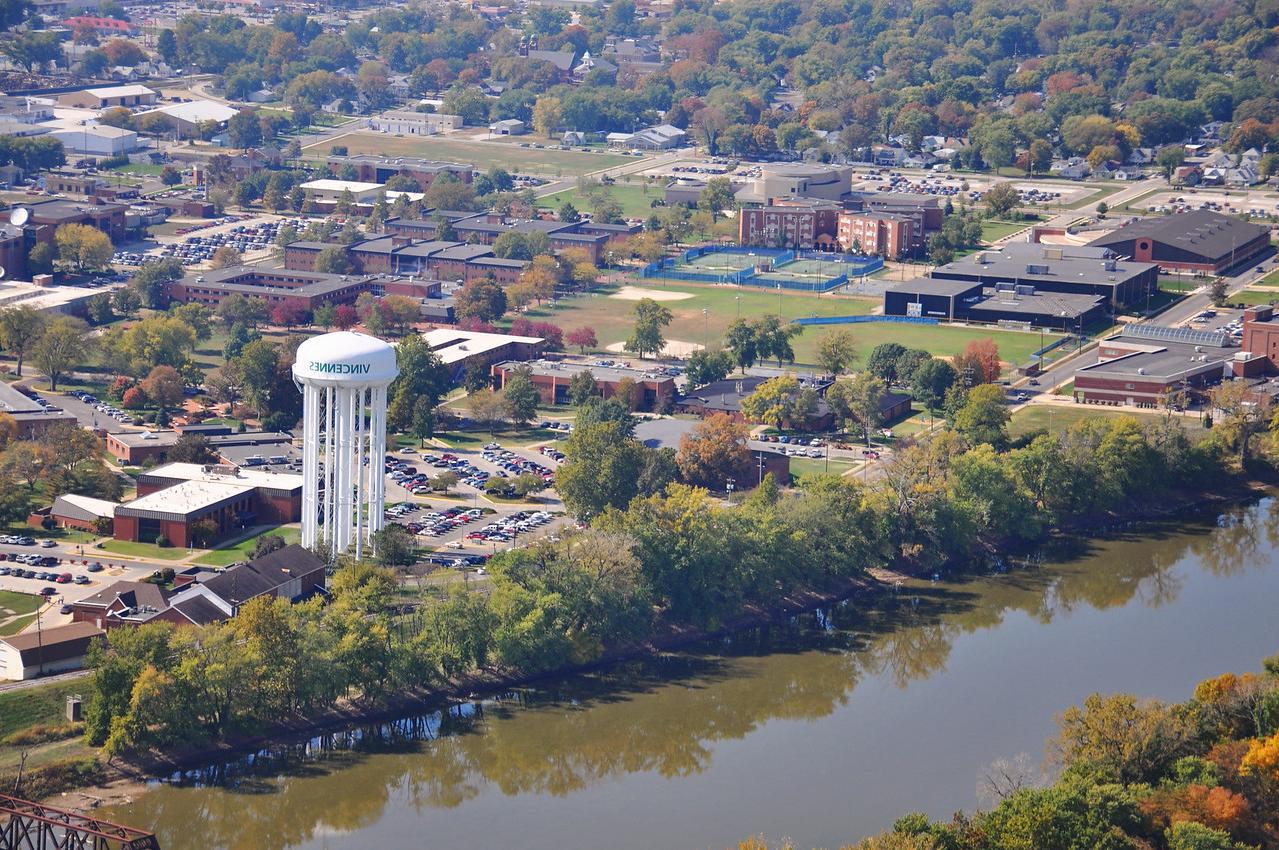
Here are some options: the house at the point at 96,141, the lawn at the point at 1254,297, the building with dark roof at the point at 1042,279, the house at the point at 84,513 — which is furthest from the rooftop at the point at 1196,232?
the house at the point at 96,141

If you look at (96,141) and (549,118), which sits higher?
(549,118)

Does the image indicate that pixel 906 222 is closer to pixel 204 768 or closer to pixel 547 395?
pixel 547 395

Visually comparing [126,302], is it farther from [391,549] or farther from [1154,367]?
[1154,367]

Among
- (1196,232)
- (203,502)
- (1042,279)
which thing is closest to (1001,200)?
(1196,232)

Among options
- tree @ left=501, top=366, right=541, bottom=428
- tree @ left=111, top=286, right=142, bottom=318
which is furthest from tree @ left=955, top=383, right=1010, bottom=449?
tree @ left=111, top=286, right=142, bottom=318

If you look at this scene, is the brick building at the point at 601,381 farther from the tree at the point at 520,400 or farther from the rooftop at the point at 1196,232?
the rooftop at the point at 1196,232

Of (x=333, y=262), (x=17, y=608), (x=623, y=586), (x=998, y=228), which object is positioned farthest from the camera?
(x=998, y=228)

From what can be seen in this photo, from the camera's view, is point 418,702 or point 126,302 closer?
point 418,702

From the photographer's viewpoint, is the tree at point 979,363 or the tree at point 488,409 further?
the tree at point 979,363
